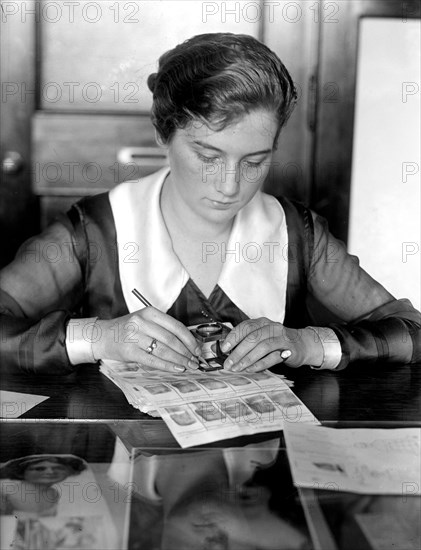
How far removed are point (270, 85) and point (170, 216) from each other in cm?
45

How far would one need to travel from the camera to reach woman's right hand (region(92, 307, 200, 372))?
1.61 m

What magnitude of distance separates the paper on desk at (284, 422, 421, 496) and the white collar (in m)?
0.73

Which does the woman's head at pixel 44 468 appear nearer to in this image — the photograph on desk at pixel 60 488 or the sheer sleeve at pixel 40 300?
the photograph on desk at pixel 60 488

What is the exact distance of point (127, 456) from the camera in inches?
48.5

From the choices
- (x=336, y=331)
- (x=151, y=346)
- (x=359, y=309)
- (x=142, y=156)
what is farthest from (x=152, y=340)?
(x=142, y=156)

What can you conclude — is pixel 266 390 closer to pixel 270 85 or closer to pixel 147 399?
pixel 147 399

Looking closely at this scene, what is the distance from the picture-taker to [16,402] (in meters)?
1.47

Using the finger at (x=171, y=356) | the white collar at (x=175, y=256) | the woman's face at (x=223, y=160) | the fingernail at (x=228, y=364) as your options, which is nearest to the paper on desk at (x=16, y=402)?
the finger at (x=171, y=356)

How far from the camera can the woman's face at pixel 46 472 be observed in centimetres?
115

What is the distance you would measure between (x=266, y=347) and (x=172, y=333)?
0.63ft

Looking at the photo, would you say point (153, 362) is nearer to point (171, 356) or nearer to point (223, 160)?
point (171, 356)

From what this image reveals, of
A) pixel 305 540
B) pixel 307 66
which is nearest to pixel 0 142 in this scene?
pixel 307 66

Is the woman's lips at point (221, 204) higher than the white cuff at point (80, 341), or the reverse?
the woman's lips at point (221, 204)

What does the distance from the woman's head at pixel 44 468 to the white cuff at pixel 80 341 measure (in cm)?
45
